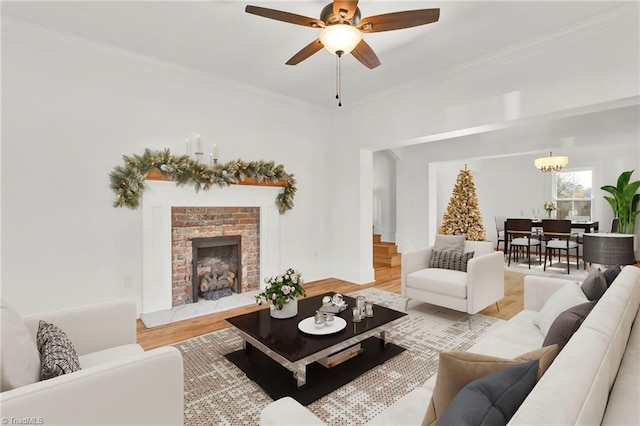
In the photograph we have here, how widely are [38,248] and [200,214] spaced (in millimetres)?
1599

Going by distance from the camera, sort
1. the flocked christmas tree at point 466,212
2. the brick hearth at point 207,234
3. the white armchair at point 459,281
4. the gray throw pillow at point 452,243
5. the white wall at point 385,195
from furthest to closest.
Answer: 1. the white wall at point 385,195
2. the flocked christmas tree at point 466,212
3. the brick hearth at point 207,234
4. the gray throw pillow at point 452,243
5. the white armchair at point 459,281

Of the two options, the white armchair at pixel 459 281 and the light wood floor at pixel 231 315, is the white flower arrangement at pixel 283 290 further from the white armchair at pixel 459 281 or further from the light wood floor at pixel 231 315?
the white armchair at pixel 459 281

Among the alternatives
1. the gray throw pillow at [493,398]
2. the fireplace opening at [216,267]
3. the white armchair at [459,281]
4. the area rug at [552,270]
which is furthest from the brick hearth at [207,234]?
the area rug at [552,270]

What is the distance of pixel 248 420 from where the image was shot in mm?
1885

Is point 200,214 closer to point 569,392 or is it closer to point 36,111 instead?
point 36,111

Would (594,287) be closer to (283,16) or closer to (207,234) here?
(283,16)

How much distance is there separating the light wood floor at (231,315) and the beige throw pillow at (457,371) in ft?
8.78

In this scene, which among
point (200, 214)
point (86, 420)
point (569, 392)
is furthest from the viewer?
point (200, 214)

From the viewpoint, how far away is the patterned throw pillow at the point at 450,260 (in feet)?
11.8

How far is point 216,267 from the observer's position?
433cm

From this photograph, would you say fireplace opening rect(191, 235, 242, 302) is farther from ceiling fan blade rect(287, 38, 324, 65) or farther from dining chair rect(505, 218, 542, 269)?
dining chair rect(505, 218, 542, 269)

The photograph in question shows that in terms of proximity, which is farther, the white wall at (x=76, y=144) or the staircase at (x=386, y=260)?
the staircase at (x=386, y=260)

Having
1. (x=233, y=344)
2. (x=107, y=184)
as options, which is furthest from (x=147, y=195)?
(x=233, y=344)

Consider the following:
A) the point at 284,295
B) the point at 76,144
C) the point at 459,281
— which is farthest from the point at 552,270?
the point at 76,144
